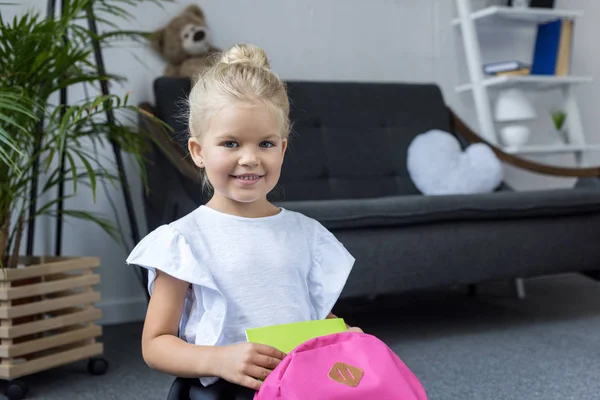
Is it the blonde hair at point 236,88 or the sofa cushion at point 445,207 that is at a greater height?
the blonde hair at point 236,88

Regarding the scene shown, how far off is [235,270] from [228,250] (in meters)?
0.03

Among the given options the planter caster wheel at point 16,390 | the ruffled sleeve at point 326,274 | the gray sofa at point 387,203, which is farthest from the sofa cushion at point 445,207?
the ruffled sleeve at point 326,274

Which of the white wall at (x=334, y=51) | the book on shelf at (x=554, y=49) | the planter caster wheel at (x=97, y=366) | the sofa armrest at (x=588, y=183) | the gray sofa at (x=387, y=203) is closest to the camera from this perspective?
the planter caster wheel at (x=97, y=366)

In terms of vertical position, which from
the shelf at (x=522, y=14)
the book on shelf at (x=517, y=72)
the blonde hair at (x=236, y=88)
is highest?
the blonde hair at (x=236, y=88)

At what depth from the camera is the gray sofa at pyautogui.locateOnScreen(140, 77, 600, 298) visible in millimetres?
2064

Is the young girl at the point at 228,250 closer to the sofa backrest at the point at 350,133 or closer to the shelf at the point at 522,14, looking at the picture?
the sofa backrest at the point at 350,133

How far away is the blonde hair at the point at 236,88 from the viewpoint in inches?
38.0

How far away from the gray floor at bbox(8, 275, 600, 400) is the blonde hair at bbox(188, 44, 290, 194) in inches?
37.4

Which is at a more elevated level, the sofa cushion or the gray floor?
the sofa cushion

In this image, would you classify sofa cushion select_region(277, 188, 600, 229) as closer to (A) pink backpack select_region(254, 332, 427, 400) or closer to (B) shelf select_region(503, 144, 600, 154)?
(B) shelf select_region(503, 144, 600, 154)

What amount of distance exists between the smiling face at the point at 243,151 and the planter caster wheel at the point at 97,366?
1137 millimetres

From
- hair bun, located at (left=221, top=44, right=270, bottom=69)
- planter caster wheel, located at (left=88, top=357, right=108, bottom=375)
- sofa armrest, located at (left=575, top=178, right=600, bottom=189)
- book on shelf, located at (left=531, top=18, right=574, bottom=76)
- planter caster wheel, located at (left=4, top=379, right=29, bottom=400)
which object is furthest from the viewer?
book on shelf, located at (left=531, top=18, right=574, bottom=76)

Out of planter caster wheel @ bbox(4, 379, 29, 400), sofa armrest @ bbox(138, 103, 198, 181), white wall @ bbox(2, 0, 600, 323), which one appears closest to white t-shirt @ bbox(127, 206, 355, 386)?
planter caster wheel @ bbox(4, 379, 29, 400)

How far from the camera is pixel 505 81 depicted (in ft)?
10.5
